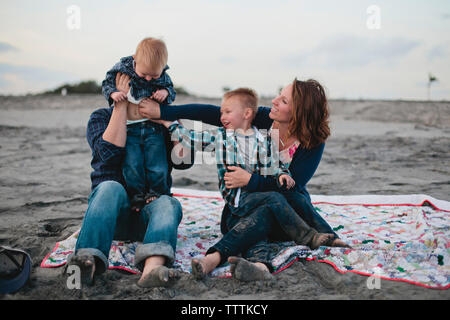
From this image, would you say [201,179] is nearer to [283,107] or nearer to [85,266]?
[283,107]

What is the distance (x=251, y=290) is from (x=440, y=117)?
12.1 m

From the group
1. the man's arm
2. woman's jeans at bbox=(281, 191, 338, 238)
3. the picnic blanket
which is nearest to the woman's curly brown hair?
woman's jeans at bbox=(281, 191, 338, 238)

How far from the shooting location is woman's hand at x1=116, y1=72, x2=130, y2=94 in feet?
8.38

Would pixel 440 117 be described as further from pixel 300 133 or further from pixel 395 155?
pixel 300 133

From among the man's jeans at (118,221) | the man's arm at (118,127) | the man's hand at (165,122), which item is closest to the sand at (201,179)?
the man's jeans at (118,221)

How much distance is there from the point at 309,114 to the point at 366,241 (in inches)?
38.7

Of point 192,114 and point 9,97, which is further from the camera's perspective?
point 9,97

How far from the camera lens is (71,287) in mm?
1968

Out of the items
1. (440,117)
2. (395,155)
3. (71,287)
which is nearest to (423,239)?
(71,287)

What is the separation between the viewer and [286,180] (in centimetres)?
247

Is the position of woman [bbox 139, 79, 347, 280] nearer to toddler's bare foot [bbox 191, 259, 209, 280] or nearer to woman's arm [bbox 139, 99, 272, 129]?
woman's arm [bbox 139, 99, 272, 129]
